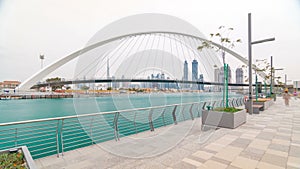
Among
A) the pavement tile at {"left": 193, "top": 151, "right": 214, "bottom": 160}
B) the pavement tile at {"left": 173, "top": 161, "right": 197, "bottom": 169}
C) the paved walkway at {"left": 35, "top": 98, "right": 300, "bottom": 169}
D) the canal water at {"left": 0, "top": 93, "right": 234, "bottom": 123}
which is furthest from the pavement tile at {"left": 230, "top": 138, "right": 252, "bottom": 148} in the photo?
the canal water at {"left": 0, "top": 93, "right": 234, "bottom": 123}

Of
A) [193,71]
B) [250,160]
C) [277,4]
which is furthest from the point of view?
[193,71]

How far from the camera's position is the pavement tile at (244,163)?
2.57m

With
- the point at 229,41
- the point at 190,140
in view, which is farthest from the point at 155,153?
the point at 229,41

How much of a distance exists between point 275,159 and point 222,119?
239 cm

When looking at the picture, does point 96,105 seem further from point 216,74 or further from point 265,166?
point 265,166

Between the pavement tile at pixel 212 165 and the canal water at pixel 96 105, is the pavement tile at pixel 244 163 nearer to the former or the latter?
the pavement tile at pixel 212 165

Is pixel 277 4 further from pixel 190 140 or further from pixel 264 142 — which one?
pixel 190 140

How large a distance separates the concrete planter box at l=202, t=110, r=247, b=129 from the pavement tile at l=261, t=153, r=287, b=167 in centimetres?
214

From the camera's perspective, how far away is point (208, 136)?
4.27 m

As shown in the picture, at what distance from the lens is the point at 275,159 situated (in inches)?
112

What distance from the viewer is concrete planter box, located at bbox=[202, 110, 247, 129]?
5.11 metres

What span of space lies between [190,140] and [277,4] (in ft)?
13.9

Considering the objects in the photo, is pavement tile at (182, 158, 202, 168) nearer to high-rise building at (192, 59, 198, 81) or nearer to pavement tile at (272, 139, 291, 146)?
pavement tile at (272, 139, 291, 146)

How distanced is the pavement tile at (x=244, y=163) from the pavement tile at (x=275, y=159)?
25cm
